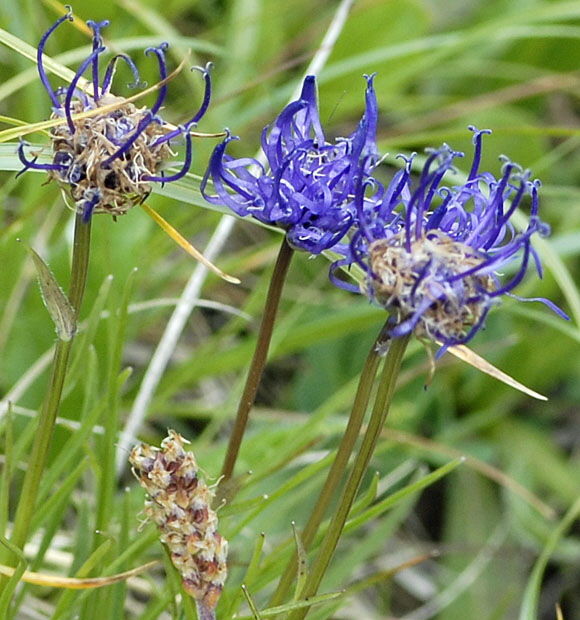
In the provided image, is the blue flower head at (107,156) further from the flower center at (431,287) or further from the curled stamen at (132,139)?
the flower center at (431,287)

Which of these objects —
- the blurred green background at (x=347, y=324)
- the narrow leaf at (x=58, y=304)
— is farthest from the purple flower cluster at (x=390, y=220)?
the blurred green background at (x=347, y=324)

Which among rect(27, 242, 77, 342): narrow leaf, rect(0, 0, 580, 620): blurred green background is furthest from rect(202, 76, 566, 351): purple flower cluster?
rect(0, 0, 580, 620): blurred green background

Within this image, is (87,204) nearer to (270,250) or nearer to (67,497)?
(67,497)

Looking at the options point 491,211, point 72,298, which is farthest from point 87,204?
point 491,211

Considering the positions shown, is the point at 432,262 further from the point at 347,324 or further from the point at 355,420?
the point at 347,324

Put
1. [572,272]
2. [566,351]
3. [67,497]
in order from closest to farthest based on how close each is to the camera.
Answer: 1. [67,497]
2. [566,351]
3. [572,272]

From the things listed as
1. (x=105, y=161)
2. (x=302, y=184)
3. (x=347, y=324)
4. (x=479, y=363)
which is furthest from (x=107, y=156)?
(x=347, y=324)

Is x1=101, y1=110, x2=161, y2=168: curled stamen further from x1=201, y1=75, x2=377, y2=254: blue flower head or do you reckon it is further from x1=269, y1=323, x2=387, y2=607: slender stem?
x1=269, y1=323, x2=387, y2=607: slender stem
